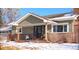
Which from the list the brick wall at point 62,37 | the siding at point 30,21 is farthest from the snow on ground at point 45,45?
the siding at point 30,21

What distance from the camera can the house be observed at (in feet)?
17.2

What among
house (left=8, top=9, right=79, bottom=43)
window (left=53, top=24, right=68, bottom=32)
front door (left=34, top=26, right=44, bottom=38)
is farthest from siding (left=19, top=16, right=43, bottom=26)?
window (left=53, top=24, right=68, bottom=32)

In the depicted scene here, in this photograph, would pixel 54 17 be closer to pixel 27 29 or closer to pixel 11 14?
pixel 27 29

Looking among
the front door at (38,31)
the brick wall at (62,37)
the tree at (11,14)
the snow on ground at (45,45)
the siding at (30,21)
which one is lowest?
the snow on ground at (45,45)

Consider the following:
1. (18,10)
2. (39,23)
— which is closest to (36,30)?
(39,23)

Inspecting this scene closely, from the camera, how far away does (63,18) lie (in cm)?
525

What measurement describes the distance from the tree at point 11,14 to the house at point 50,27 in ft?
0.26

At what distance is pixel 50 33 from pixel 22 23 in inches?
21.1

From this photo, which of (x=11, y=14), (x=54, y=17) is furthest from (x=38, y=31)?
(x=11, y=14)

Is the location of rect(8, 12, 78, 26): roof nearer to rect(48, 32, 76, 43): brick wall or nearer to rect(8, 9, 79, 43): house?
rect(8, 9, 79, 43): house

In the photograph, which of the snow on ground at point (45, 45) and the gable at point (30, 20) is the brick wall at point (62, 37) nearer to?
the snow on ground at point (45, 45)

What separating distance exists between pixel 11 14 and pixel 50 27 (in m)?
0.74

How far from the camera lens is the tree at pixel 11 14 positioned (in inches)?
208
